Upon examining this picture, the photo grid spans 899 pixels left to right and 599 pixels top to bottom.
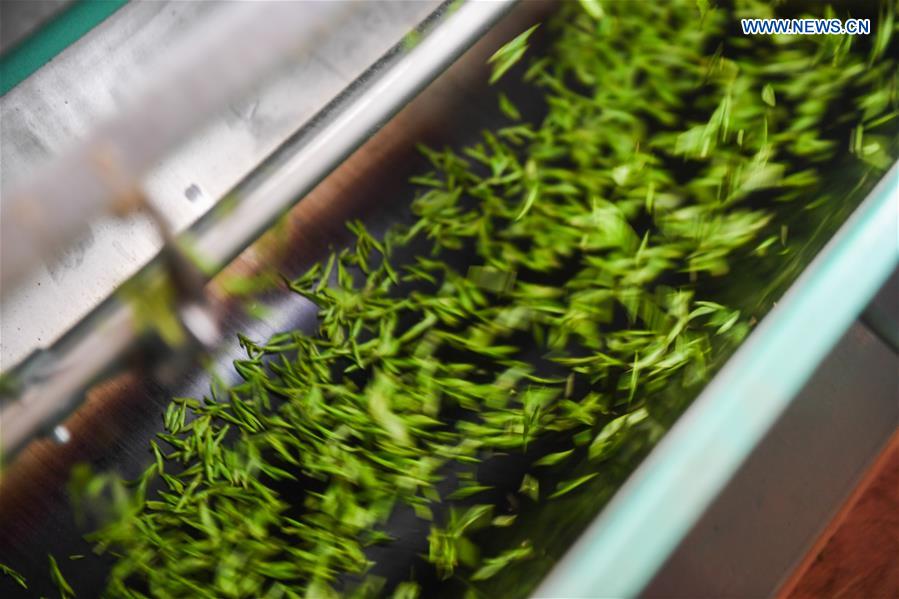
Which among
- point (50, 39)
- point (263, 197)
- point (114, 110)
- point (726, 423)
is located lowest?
point (726, 423)

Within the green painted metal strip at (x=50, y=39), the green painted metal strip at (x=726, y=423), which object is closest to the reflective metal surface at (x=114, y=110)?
the green painted metal strip at (x=50, y=39)

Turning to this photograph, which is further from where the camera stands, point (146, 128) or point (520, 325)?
point (520, 325)

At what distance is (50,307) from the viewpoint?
3.38 ft

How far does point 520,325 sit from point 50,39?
28.8 inches

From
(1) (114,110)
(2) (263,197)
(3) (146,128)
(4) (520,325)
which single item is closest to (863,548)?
(4) (520,325)

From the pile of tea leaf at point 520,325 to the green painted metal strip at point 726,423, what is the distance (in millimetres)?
161

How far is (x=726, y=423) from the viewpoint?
582 millimetres

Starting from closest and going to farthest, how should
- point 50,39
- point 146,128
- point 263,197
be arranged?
point 146,128
point 263,197
point 50,39

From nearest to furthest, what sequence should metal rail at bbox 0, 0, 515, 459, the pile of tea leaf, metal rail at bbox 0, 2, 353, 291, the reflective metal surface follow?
metal rail at bbox 0, 2, 353, 291 < metal rail at bbox 0, 0, 515, 459 < the pile of tea leaf < the reflective metal surface

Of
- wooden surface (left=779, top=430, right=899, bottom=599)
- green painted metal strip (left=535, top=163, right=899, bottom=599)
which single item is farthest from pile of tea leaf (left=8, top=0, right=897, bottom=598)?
wooden surface (left=779, top=430, right=899, bottom=599)

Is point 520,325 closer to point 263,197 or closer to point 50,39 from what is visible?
point 263,197

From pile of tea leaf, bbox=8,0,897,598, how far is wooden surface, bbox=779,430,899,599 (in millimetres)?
317

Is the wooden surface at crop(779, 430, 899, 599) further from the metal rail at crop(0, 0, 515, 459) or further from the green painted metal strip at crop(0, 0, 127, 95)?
the green painted metal strip at crop(0, 0, 127, 95)

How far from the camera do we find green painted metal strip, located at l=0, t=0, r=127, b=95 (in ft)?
3.07
